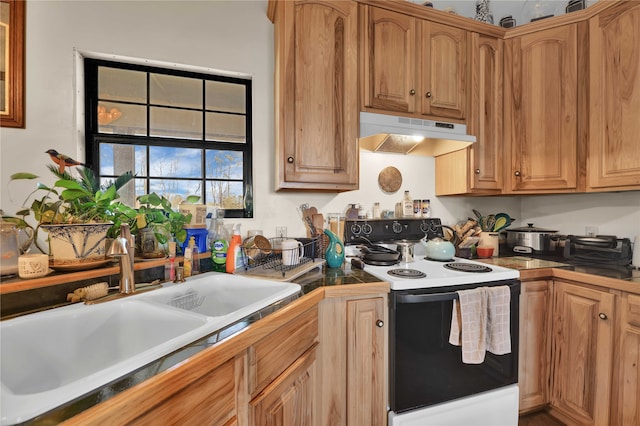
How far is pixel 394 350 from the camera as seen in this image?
123cm

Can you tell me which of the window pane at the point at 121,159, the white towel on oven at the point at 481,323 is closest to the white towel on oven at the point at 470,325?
the white towel on oven at the point at 481,323

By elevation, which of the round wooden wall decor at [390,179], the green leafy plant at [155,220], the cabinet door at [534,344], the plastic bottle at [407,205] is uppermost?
the round wooden wall decor at [390,179]

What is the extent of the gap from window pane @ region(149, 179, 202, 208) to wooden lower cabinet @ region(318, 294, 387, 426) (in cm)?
112

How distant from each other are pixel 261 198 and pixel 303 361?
1.07m

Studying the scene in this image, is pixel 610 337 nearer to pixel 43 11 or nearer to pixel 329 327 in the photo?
pixel 329 327

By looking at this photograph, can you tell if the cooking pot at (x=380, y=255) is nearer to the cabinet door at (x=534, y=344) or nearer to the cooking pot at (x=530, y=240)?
the cabinet door at (x=534, y=344)

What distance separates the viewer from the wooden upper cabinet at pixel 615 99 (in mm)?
1499

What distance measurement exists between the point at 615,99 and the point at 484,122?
0.66 metres

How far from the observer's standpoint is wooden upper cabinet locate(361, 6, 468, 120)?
1.63 meters

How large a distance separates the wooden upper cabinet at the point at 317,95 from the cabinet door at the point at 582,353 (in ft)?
4.59

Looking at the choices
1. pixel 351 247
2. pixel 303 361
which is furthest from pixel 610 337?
pixel 303 361

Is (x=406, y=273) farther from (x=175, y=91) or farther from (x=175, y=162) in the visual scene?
(x=175, y=91)

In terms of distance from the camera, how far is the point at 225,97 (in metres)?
1.78

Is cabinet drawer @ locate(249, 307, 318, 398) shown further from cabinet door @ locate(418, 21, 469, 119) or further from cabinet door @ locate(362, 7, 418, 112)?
cabinet door @ locate(418, 21, 469, 119)
